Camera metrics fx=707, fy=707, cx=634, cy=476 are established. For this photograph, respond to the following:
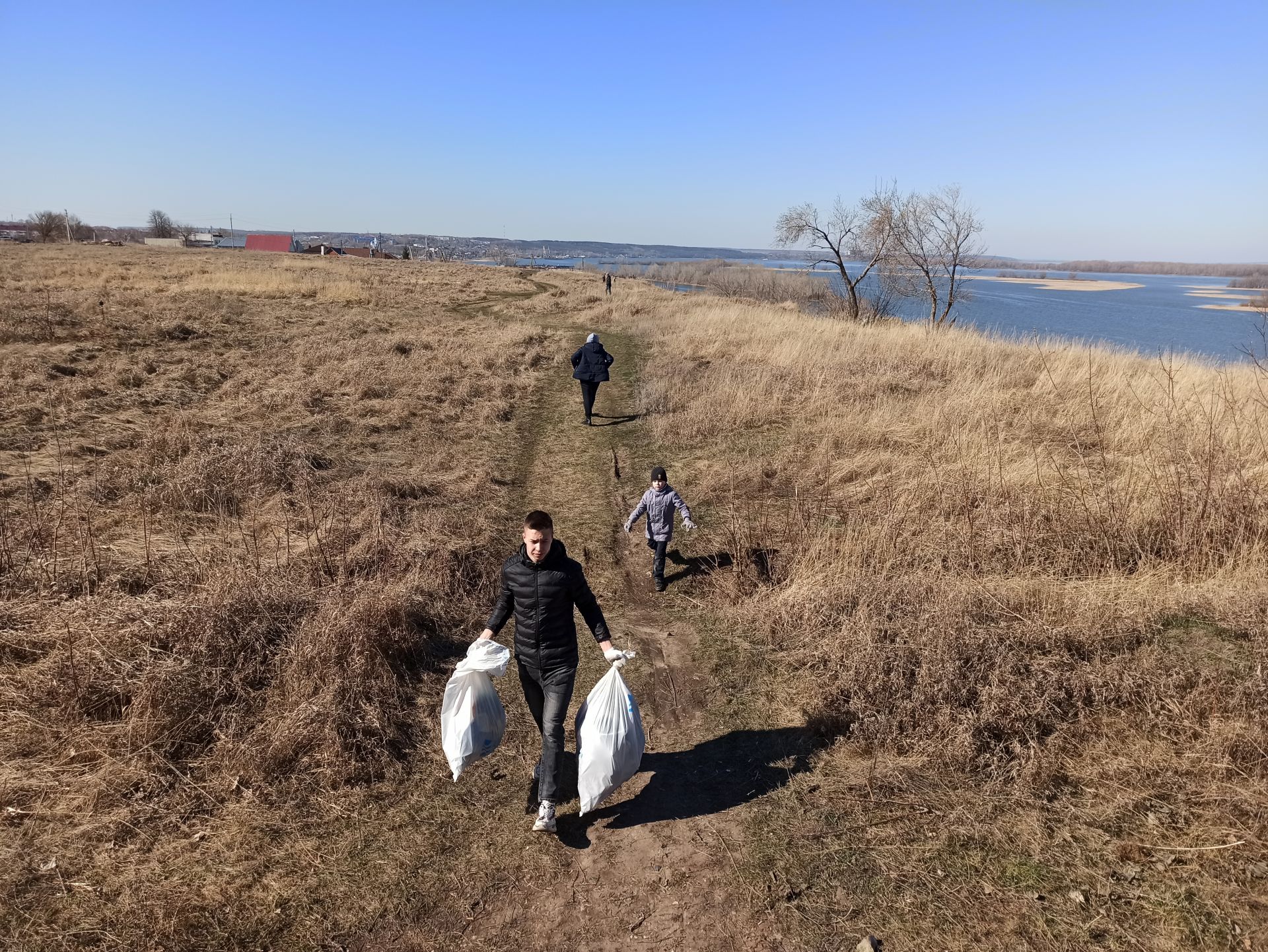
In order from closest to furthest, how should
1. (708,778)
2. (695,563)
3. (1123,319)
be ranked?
(708,778), (695,563), (1123,319)

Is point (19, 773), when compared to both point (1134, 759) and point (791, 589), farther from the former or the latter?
point (1134, 759)

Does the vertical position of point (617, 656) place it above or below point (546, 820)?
above

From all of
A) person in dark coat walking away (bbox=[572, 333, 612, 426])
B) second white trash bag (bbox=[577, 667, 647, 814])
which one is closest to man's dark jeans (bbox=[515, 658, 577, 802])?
second white trash bag (bbox=[577, 667, 647, 814])

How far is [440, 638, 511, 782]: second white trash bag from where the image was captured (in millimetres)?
3984

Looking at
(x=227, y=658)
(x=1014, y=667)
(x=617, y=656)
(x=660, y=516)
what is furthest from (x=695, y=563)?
(x=227, y=658)

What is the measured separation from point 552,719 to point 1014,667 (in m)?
2.97

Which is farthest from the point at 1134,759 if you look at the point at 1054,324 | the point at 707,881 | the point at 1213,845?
the point at 1054,324

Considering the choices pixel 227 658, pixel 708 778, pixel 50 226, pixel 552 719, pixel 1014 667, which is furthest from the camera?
pixel 50 226

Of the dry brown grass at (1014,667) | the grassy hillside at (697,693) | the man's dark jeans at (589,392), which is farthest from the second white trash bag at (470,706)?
the man's dark jeans at (589,392)

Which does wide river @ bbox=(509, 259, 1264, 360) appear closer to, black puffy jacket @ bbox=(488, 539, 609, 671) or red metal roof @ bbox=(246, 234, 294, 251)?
black puffy jacket @ bbox=(488, 539, 609, 671)

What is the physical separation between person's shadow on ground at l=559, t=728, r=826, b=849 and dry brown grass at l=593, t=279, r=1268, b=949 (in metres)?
0.19

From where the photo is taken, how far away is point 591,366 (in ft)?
41.4

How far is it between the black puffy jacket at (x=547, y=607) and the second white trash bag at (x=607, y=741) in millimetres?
255

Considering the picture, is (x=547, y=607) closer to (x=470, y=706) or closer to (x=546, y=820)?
(x=470, y=706)
